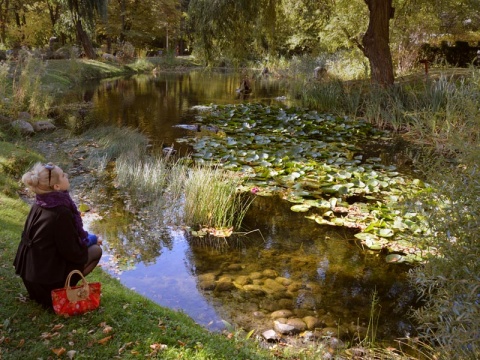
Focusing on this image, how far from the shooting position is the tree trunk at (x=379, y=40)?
1201 cm

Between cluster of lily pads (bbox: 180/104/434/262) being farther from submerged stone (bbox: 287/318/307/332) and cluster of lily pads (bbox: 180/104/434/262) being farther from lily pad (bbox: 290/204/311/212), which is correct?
submerged stone (bbox: 287/318/307/332)

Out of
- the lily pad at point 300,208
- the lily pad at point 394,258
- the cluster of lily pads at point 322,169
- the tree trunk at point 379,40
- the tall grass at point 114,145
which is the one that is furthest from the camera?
the tree trunk at point 379,40

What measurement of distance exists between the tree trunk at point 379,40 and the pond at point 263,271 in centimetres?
785

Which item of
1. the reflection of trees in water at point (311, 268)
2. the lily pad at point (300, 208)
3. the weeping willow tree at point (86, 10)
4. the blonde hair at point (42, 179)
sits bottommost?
the reflection of trees in water at point (311, 268)

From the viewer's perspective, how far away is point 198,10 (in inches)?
438

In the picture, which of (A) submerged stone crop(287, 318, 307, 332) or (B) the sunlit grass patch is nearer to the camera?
(A) submerged stone crop(287, 318, 307, 332)

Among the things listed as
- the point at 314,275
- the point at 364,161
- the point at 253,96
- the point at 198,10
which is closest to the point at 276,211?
the point at 314,275

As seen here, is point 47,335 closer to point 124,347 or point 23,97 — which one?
point 124,347

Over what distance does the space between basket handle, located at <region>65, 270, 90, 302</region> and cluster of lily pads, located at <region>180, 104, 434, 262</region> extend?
263cm

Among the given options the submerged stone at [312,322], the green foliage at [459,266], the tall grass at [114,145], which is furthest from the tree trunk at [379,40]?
the green foliage at [459,266]

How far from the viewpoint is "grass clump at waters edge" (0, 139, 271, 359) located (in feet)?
8.70

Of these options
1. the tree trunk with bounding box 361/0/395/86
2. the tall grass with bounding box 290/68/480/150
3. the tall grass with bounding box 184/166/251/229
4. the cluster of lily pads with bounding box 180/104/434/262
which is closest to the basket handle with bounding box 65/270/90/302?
the cluster of lily pads with bounding box 180/104/434/262

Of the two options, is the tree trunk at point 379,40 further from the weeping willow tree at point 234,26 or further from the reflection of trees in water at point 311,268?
the reflection of trees in water at point 311,268

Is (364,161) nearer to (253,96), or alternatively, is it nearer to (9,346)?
(9,346)
